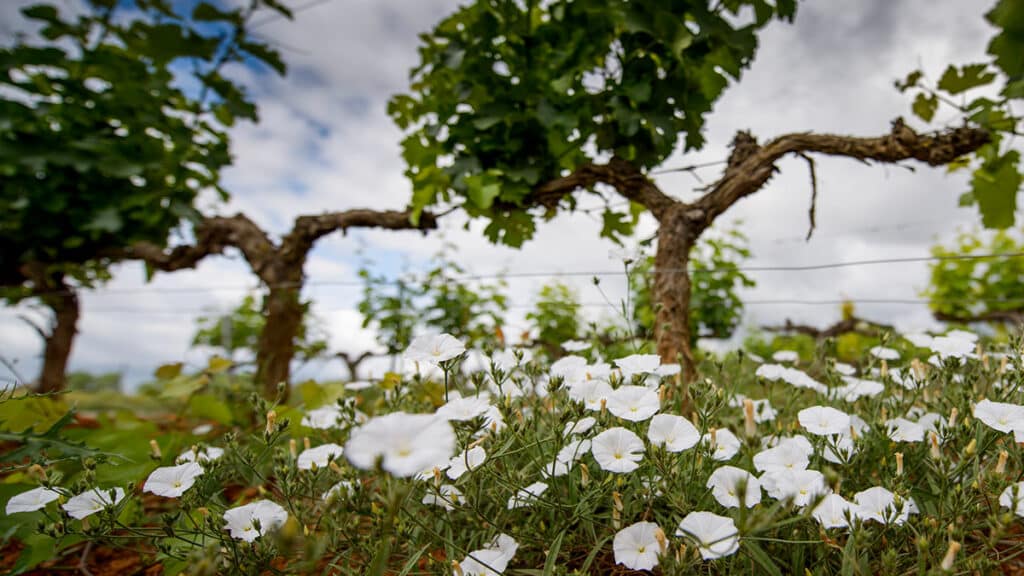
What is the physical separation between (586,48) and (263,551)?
82.0 inches

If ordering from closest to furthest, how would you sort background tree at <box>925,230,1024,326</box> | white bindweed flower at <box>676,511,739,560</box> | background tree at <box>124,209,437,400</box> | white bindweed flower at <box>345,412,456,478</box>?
white bindweed flower at <box>345,412,456,478</box> < white bindweed flower at <box>676,511,739,560</box> < background tree at <box>124,209,437,400</box> < background tree at <box>925,230,1024,326</box>

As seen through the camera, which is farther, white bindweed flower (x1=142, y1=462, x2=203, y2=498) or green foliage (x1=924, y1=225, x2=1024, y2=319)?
green foliage (x1=924, y1=225, x2=1024, y2=319)

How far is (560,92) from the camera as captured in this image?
2.07m

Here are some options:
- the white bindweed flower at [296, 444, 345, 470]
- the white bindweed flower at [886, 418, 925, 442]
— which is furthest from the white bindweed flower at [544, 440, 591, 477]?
the white bindweed flower at [886, 418, 925, 442]

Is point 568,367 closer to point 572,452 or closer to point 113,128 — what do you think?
point 572,452

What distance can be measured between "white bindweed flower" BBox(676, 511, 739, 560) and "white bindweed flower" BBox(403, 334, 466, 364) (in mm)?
508

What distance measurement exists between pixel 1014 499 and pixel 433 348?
3.57ft

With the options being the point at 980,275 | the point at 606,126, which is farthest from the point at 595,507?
Answer: the point at 980,275

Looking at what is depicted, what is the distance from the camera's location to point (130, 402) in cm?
538

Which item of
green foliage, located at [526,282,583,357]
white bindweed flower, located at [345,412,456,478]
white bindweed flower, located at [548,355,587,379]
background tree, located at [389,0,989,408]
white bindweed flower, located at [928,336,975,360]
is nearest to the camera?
white bindweed flower, located at [345,412,456,478]

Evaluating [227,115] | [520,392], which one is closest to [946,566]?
[520,392]

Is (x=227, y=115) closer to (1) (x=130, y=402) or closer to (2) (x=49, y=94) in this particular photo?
(2) (x=49, y=94)

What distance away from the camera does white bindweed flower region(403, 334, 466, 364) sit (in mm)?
1021

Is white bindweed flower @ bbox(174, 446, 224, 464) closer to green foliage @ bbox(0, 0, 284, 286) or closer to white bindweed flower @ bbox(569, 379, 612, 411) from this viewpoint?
white bindweed flower @ bbox(569, 379, 612, 411)
